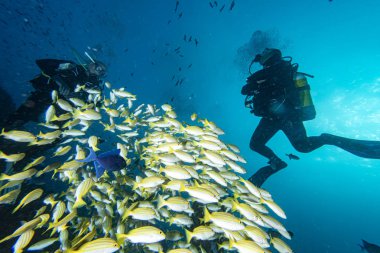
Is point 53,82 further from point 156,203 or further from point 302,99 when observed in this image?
point 302,99

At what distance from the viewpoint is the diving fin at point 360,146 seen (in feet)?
21.3

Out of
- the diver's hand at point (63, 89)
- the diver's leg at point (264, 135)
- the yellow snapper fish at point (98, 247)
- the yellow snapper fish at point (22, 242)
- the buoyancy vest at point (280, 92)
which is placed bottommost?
the yellow snapper fish at point (98, 247)

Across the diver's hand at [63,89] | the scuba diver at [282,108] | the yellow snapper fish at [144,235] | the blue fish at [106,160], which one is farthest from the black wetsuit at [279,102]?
the diver's hand at [63,89]

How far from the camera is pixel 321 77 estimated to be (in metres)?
34.0

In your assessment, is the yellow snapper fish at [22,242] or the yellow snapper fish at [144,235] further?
the yellow snapper fish at [22,242]

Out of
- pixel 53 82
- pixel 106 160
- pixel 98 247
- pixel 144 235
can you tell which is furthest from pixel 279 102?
pixel 53 82

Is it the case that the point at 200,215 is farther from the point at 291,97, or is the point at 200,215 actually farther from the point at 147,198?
the point at 291,97

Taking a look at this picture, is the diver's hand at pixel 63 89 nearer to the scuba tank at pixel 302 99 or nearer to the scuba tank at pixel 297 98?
the scuba tank at pixel 297 98

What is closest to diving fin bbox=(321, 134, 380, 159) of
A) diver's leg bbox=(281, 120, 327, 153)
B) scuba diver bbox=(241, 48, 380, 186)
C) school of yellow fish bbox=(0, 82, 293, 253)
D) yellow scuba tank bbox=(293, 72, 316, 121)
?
scuba diver bbox=(241, 48, 380, 186)

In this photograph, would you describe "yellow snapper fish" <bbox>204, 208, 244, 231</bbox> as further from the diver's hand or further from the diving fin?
the diver's hand

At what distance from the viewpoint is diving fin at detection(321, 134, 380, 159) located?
255 inches

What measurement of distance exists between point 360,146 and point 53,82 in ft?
33.0

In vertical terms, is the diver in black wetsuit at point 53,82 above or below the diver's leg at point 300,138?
above

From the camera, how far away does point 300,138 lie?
7.36 m
